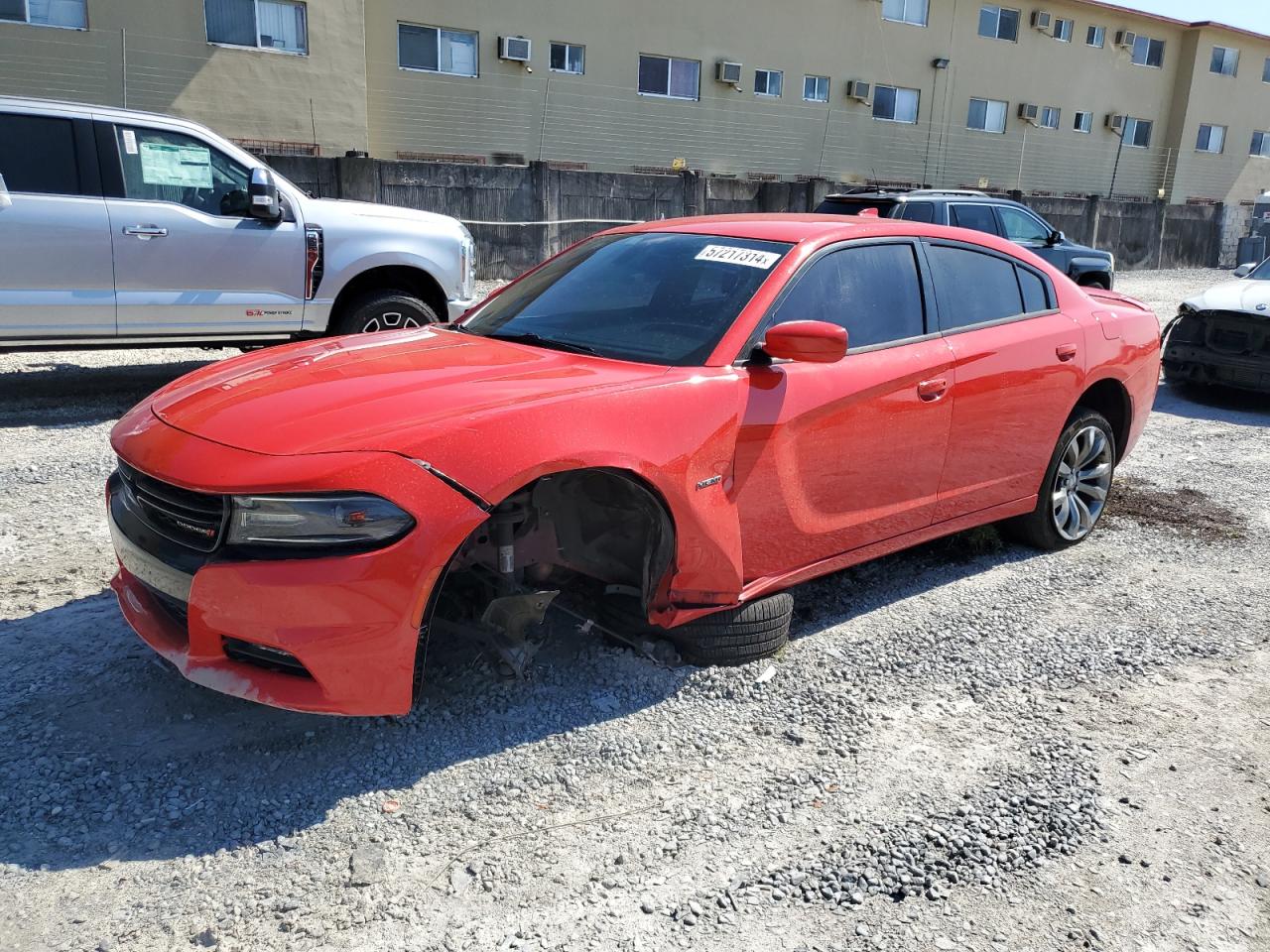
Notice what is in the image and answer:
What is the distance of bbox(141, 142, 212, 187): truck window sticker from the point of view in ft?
23.7

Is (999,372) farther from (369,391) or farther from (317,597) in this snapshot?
(317,597)

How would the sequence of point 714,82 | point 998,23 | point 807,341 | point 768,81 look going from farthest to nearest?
point 998,23 → point 768,81 → point 714,82 → point 807,341

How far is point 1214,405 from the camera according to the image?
9.73m

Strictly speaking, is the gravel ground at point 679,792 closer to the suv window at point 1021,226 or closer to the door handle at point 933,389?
the door handle at point 933,389

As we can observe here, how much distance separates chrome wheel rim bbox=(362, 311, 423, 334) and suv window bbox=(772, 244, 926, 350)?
465cm

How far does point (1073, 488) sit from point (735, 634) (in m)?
2.49

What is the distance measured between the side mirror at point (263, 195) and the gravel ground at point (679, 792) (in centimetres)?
348

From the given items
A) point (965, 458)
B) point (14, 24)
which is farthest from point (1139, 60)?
point (965, 458)

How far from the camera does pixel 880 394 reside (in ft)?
13.2

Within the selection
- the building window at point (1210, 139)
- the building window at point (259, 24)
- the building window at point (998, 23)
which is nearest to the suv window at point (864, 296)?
the building window at point (259, 24)

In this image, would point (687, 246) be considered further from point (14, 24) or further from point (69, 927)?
point (14, 24)

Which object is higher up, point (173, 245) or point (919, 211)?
point (919, 211)

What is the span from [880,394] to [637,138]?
19.0 meters

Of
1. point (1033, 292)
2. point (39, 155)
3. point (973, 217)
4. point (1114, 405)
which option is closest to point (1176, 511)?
point (1114, 405)
